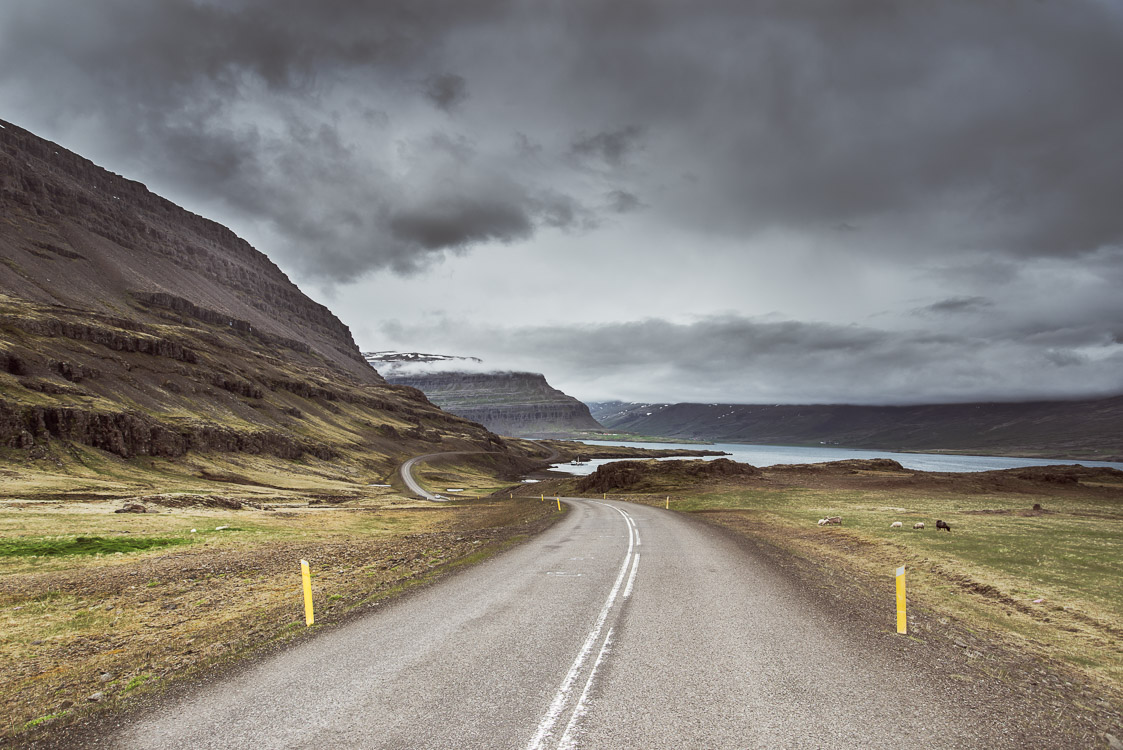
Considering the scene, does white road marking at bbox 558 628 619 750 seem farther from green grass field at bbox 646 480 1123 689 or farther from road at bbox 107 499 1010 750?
green grass field at bbox 646 480 1123 689

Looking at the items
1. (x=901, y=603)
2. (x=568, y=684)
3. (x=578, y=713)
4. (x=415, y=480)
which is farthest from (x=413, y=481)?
(x=578, y=713)

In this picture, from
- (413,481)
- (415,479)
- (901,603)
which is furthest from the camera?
(415,479)

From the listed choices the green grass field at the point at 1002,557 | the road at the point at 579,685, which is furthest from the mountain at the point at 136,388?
A: the green grass field at the point at 1002,557

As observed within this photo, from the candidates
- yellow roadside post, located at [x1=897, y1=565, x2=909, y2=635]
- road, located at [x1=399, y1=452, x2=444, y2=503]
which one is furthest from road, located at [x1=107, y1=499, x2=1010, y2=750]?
road, located at [x1=399, y1=452, x2=444, y2=503]

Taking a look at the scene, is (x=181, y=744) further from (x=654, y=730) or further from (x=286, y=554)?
(x=286, y=554)

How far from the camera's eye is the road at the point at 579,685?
22.3 feet

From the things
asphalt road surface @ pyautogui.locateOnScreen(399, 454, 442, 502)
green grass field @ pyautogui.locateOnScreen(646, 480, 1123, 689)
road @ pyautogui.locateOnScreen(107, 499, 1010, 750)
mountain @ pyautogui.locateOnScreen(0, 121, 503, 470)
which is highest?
mountain @ pyautogui.locateOnScreen(0, 121, 503, 470)

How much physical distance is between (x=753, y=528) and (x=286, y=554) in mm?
24725

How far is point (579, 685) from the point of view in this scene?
815 cm

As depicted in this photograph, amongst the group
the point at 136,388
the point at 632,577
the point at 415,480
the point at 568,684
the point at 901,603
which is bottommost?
the point at 415,480

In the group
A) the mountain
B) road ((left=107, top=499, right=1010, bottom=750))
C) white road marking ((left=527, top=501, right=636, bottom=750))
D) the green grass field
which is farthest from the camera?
the mountain

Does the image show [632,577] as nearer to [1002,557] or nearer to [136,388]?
[1002,557]

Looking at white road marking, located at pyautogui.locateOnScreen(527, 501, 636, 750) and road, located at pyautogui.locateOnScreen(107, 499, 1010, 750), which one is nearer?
white road marking, located at pyautogui.locateOnScreen(527, 501, 636, 750)

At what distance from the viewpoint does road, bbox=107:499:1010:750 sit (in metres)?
6.80
